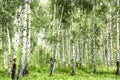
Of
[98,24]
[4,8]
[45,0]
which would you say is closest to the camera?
[4,8]

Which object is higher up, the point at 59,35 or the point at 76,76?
the point at 59,35

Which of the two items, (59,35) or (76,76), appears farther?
(59,35)

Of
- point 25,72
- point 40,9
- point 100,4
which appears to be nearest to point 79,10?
point 100,4

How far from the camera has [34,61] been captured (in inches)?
2029

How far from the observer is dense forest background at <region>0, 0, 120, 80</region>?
2256cm

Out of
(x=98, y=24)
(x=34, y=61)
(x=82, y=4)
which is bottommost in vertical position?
(x=34, y=61)

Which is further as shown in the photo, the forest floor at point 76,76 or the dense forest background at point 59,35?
the dense forest background at point 59,35

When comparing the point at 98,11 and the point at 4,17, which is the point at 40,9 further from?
the point at 4,17

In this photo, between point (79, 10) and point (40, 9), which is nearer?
point (79, 10)

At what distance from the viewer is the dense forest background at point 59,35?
74.0 ft

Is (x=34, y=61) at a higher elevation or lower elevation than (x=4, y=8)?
lower

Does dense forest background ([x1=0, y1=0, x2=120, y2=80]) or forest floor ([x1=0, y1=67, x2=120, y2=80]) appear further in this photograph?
dense forest background ([x1=0, y1=0, x2=120, y2=80])

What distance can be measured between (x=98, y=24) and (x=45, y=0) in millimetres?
16418

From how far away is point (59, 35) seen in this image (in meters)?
36.2
